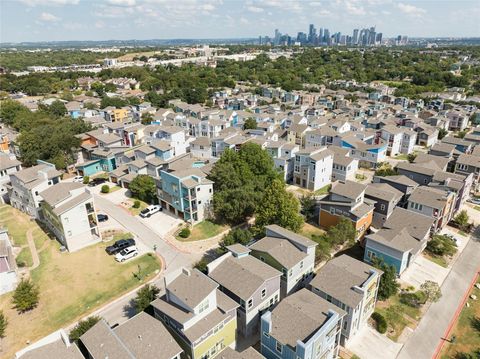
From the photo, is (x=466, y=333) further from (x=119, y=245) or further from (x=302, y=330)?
(x=119, y=245)

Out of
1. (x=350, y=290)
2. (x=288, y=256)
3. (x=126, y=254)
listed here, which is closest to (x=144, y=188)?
(x=126, y=254)

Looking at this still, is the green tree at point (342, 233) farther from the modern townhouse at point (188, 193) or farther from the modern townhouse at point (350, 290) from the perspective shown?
the modern townhouse at point (188, 193)

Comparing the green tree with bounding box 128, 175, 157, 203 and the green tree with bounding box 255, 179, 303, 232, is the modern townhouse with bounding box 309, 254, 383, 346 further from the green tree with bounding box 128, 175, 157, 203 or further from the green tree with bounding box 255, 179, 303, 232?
the green tree with bounding box 128, 175, 157, 203

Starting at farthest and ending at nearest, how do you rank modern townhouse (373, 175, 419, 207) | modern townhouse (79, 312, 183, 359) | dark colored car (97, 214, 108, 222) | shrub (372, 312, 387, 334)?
dark colored car (97, 214, 108, 222)
modern townhouse (373, 175, 419, 207)
shrub (372, 312, 387, 334)
modern townhouse (79, 312, 183, 359)

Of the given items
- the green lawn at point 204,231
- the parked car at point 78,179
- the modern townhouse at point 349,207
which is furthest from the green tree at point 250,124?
the modern townhouse at point 349,207

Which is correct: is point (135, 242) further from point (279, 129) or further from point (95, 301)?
point (279, 129)

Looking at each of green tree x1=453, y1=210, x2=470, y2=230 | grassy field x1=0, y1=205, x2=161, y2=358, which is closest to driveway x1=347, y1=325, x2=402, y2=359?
grassy field x1=0, y1=205, x2=161, y2=358
